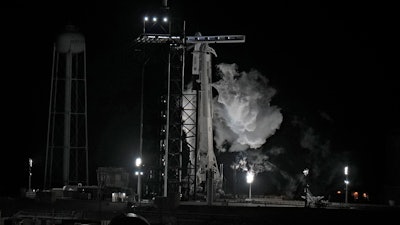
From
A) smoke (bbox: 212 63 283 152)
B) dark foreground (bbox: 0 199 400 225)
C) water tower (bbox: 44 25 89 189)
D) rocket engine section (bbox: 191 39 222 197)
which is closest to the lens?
dark foreground (bbox: 0 199 400 225)

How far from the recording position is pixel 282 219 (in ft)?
112

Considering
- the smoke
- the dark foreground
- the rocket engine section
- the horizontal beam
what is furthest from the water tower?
the smoke

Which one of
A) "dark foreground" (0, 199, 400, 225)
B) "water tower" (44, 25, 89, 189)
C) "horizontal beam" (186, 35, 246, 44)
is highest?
"horizontal beam" (186, 35, 246, 44)

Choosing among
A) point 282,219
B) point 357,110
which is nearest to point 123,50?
point 357,110

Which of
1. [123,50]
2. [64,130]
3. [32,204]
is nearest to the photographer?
[32,204]

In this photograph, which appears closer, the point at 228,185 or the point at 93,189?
the point at 93,189

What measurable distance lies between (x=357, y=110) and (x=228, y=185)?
13766 mm

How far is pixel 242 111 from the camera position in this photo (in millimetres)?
61719

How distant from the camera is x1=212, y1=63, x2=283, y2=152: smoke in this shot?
61.9m

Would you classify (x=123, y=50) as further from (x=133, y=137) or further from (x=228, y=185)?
(x=228, y=185)

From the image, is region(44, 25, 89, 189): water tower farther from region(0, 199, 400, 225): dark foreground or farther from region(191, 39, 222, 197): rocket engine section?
region(0, 199, 400, 225): dark foreground

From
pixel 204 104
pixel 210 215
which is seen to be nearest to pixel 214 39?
pixel 204 104

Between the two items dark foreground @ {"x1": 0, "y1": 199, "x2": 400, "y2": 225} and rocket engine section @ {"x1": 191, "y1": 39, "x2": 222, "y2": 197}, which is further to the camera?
rocket engine section @ {"x1": 191, "y1": 39, "x2": 222, "y2": 197}

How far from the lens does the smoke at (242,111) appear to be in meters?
61.9
